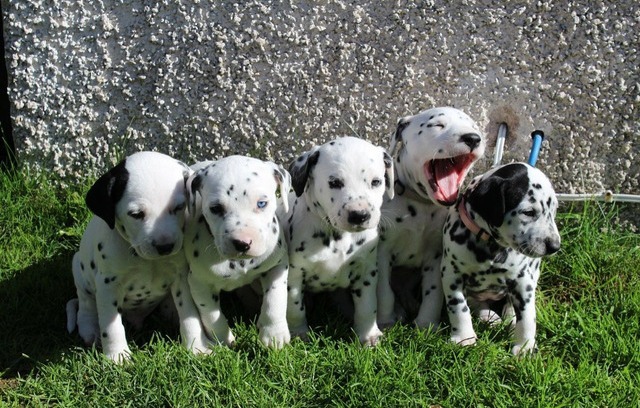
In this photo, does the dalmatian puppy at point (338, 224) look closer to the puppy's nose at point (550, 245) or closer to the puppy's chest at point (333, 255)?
the puppy's chest at point (333, 255)

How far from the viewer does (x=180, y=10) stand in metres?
6.63

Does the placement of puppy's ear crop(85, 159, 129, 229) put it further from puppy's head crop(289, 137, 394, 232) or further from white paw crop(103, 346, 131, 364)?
puppy's head crop(289, 137, 394, 232)

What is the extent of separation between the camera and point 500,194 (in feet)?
17.0

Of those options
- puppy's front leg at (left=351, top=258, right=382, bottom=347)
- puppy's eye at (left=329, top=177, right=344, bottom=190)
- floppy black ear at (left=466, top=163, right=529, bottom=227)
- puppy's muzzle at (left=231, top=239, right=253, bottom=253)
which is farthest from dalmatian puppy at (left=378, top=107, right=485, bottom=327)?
puppy's muzzle at (left=231, top=239, right=253, bottom=253)

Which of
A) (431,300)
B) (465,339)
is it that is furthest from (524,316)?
(431,300)

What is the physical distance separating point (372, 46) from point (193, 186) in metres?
2.19

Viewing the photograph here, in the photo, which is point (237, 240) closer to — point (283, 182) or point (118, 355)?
point (283, 182)

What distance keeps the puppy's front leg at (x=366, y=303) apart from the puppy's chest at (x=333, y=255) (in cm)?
3

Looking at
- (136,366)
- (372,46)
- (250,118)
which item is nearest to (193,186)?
(136,366)

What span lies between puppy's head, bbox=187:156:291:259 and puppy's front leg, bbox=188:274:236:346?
50cm

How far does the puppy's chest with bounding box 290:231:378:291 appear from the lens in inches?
220

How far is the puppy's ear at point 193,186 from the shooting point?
526 cm

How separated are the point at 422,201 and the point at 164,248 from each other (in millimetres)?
1922

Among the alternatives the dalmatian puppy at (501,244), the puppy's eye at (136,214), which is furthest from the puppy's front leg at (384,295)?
the puppy's eye at (136,214)
